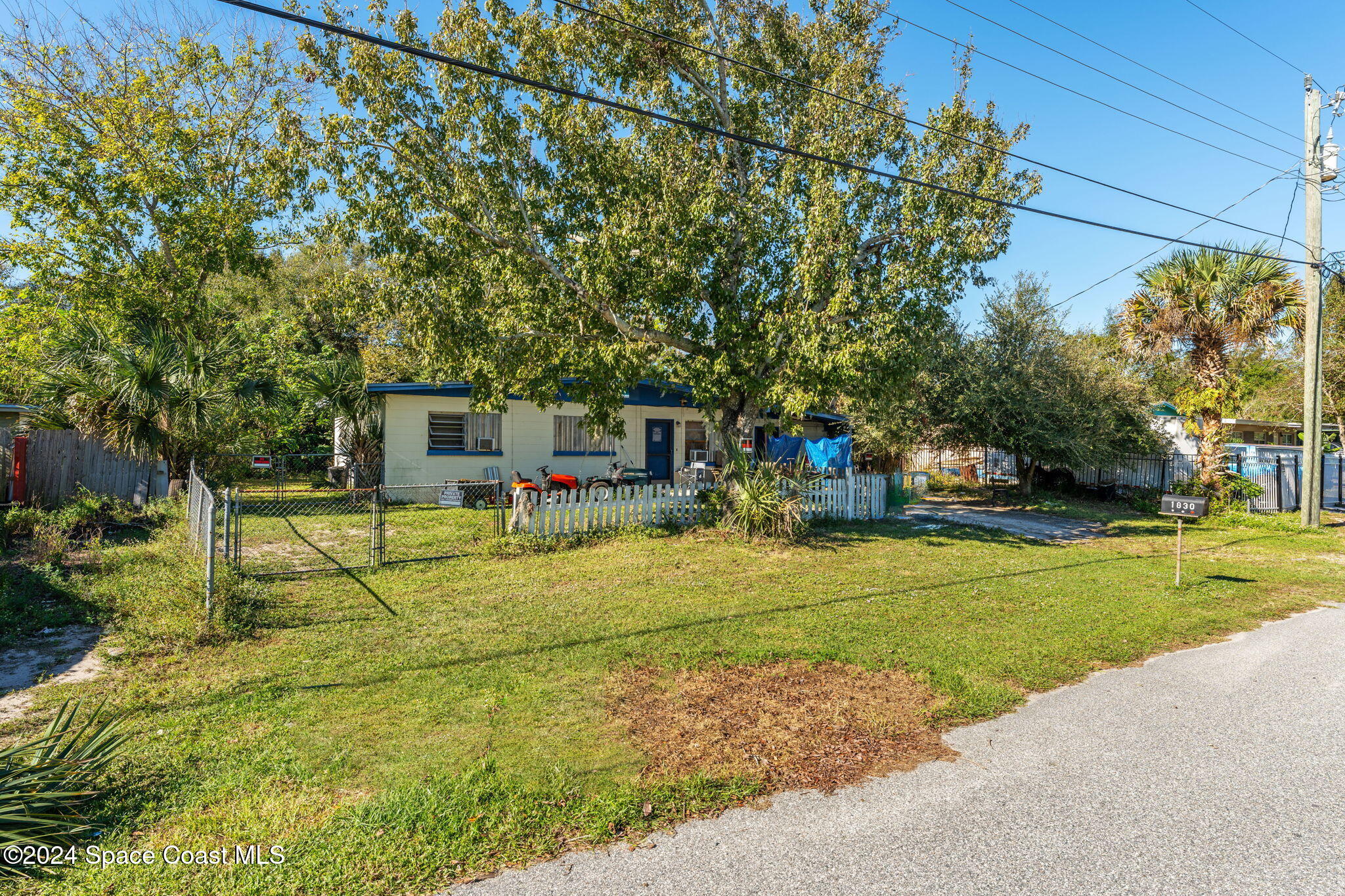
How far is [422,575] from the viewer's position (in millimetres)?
8617

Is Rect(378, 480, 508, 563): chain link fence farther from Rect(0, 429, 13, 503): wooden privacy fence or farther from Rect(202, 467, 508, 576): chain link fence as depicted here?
Rect(0, 429, 13, 503): wooden privacy fence

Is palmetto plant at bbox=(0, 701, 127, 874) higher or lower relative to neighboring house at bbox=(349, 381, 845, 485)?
lower

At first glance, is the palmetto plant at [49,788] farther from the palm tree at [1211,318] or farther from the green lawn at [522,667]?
the palm tree at [1211,318]

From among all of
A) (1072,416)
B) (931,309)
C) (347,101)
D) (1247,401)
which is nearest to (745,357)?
(931,309)

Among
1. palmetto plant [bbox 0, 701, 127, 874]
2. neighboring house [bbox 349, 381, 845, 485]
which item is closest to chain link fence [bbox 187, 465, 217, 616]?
palmetto plant [bbox 0, 701, 127, 874]

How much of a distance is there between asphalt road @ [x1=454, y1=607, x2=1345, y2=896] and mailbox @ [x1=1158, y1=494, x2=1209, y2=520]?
3995 millimetres

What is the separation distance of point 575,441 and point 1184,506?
44.7 feet

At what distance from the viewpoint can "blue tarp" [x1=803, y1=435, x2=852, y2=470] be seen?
17.2 m

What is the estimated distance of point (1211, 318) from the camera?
1538cm

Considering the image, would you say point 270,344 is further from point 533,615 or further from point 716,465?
point 533,615

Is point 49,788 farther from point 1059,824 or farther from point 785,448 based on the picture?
point 785,448

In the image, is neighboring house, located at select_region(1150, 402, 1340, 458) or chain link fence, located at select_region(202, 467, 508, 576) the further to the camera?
neighboring house, located at select_region(1150, 402, 1340, 458)

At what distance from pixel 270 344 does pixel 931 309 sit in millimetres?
16131

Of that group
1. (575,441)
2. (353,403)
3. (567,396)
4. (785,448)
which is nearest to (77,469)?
(353,403)
